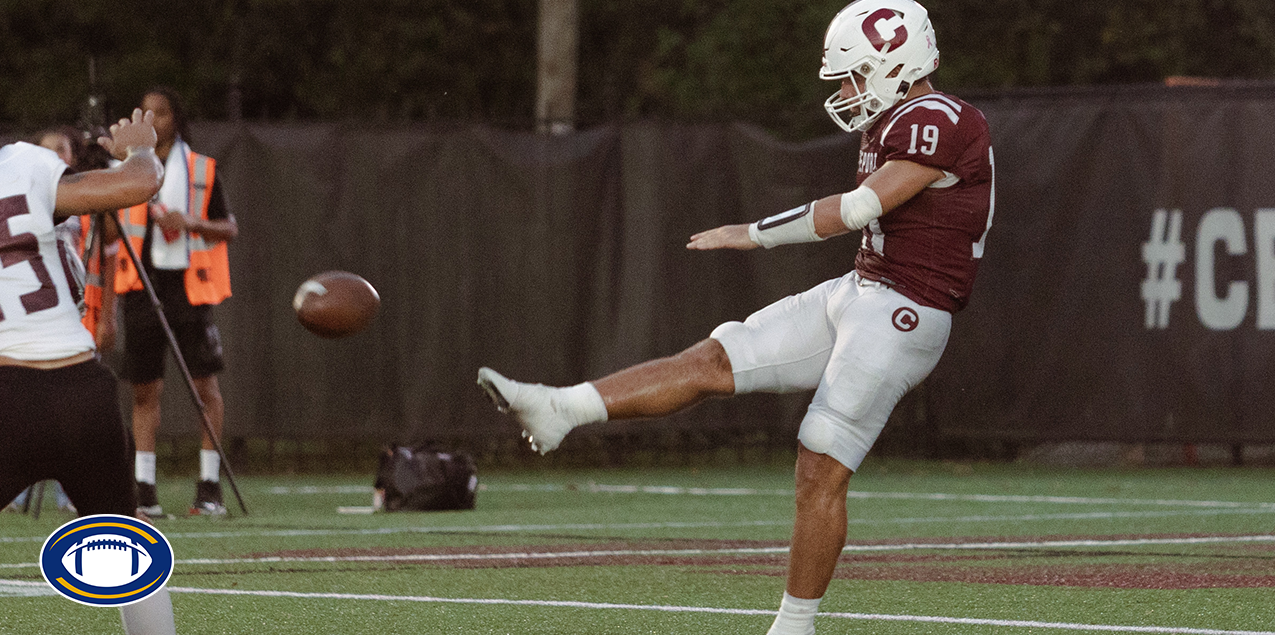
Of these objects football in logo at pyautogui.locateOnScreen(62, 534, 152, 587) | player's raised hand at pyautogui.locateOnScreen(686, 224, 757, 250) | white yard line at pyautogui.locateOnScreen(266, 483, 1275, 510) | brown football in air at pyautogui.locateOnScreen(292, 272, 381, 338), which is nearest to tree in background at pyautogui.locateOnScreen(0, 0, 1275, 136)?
white yard line at pyautogui.locateOnScreen(266, 483, 1275, 510)

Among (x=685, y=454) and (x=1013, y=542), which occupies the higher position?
(x=1013, y=542)

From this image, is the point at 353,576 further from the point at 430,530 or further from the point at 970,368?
the point at 970,368

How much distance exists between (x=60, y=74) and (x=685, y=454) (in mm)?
13268

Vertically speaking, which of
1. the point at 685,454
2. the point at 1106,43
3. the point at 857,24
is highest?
the point at 857,24

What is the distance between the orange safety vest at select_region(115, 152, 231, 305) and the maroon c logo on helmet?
5662 mm

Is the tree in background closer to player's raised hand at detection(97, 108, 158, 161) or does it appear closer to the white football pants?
the white football pants

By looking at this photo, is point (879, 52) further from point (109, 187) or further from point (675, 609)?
point (109, 187)

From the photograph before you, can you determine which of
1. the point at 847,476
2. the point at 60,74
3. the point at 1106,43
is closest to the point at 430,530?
the point at 847,476

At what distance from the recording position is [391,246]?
1438 centimetres

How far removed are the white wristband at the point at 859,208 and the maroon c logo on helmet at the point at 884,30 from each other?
55 cm

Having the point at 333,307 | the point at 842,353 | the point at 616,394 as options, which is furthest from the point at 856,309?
the point at 333,307

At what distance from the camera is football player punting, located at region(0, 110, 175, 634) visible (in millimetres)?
4973

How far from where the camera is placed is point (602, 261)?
47.5 feet

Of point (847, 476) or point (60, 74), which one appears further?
point (60, 74)
